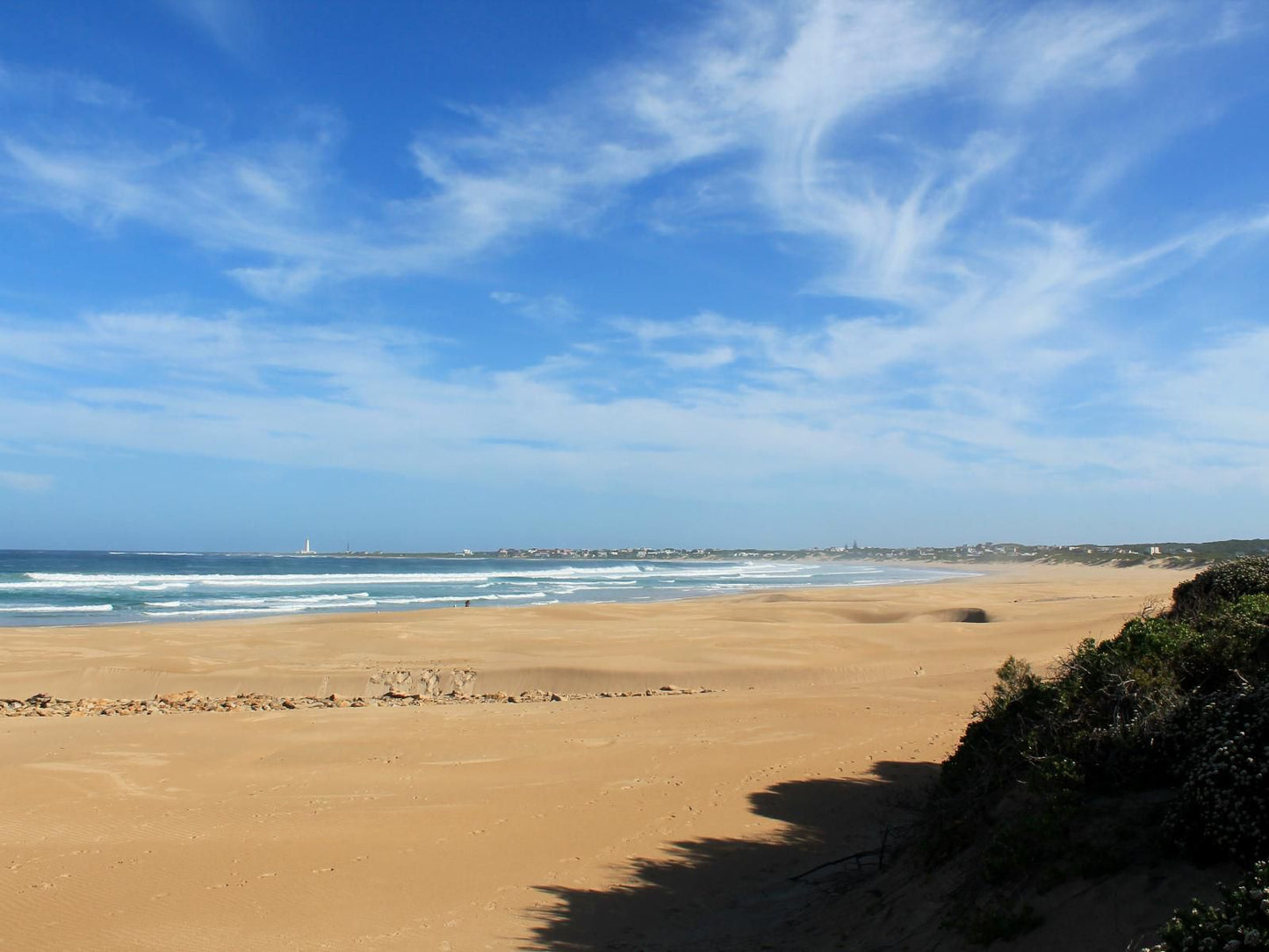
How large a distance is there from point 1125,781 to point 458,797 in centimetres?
716

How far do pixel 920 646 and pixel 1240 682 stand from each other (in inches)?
707

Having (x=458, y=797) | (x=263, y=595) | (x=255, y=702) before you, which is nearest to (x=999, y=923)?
(x=458, y=797)

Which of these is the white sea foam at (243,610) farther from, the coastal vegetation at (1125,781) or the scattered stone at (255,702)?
the coastal vegetation at (1125,781)

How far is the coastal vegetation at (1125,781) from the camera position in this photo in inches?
171

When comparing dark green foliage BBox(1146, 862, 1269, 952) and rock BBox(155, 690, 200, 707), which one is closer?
dark green foliage BBox(1146, 862, 1269, 952)

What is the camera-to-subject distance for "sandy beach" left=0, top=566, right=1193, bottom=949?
22.9 ft

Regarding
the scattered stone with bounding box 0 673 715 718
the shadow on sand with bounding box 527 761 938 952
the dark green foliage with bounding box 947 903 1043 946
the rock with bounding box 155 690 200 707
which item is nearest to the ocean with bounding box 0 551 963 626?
the rock with bounding box 155 690 200 707

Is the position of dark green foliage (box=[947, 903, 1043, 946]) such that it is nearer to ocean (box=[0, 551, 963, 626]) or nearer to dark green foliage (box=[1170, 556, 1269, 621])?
dark green foliage (box=[1170, 556, 1269, 621])

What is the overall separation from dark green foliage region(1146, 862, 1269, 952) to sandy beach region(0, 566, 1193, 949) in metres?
3.64

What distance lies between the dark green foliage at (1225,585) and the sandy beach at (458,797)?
3609 mm

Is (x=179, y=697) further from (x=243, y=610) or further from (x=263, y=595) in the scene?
(x=263, y=595)

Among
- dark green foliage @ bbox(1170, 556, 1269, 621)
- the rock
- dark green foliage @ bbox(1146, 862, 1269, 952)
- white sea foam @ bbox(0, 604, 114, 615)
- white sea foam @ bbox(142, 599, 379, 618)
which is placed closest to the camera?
dark green foliage @ bbox(1146, 862, 1269, 952)

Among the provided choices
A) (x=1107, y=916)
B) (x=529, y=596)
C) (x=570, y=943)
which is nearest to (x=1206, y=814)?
(x=1107, y=916)

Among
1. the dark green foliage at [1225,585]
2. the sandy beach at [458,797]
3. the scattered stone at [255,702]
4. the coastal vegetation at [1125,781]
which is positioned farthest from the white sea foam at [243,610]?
the coastal vegetation at [1125,781]
